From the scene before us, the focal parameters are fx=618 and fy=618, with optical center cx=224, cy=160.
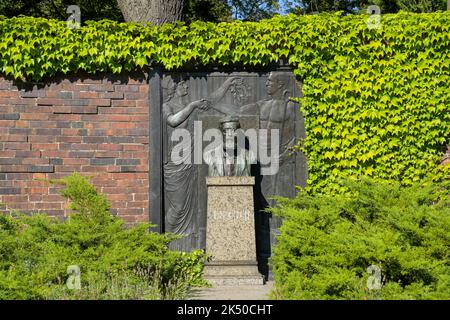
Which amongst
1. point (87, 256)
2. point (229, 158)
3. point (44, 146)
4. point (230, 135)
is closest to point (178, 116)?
point (230, 135)

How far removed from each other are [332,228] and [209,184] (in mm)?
1957

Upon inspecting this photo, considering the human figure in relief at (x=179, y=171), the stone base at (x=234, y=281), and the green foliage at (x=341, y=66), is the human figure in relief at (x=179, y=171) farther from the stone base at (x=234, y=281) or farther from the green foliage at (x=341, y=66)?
the stone base at (x=234, y=281)

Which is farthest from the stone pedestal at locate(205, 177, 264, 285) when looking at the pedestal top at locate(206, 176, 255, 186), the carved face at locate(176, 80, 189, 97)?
the carved face at locate(176, 80, 189, 97)

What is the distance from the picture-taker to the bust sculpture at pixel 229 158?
844cm

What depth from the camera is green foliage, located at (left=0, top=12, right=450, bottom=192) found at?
29.1 ft

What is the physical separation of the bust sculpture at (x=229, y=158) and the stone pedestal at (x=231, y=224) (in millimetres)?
223

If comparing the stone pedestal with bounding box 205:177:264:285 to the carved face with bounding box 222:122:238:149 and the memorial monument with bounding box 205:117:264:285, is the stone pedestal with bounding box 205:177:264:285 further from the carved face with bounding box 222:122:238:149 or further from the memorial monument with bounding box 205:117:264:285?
the carved face with bounding box 222:122:238:149

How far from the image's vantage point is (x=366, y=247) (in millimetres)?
5922

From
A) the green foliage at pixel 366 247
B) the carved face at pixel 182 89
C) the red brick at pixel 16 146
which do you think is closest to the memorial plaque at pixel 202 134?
the carved face at pixel 182 89

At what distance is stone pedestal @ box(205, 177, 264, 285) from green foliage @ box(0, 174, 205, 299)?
0.87 m

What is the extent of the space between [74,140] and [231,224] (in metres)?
2.65

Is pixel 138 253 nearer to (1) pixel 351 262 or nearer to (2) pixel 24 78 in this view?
(1) pixel 351 262

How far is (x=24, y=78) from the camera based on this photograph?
893cm

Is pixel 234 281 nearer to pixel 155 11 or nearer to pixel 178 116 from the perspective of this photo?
pixel 178 116
